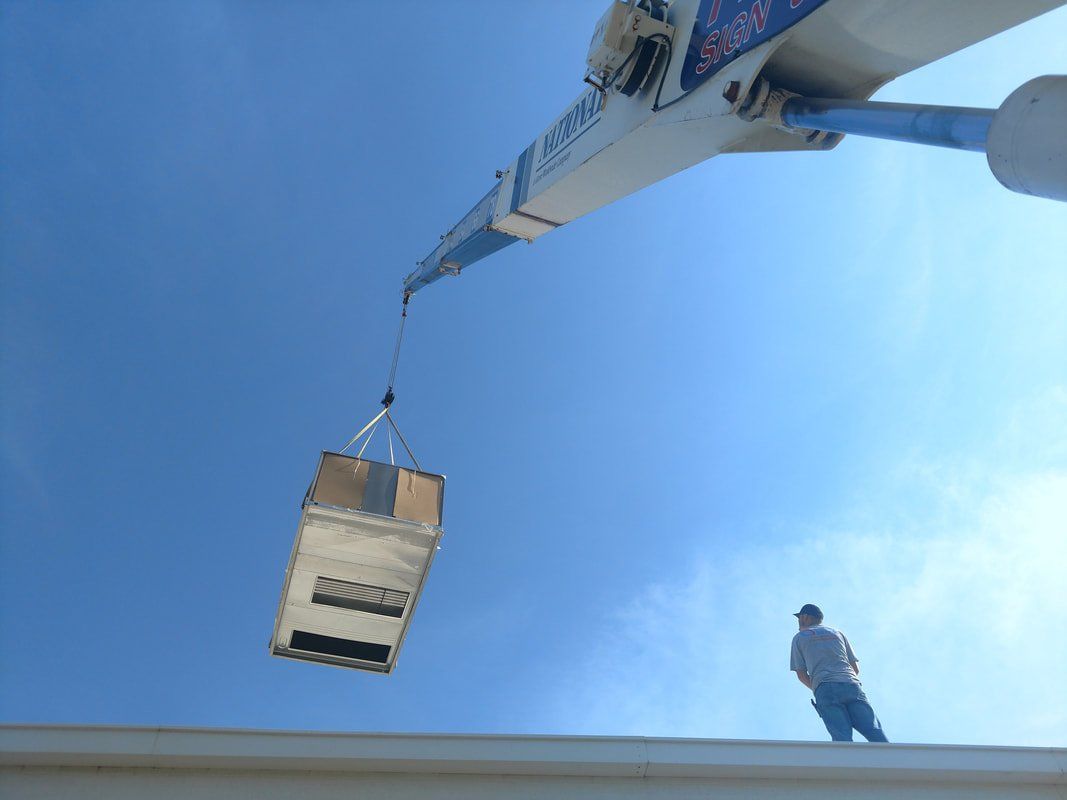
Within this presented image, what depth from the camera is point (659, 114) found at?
499 centimetres

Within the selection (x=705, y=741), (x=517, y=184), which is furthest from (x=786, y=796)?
(x=517, y=184)

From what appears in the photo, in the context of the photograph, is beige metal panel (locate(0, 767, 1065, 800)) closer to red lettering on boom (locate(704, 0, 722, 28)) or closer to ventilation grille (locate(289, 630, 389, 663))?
ventilation grille (locate(289, 630, 389, 663))

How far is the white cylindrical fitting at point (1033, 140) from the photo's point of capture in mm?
2152

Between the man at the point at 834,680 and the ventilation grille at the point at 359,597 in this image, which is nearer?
the ventilation grille at the point at 359,597

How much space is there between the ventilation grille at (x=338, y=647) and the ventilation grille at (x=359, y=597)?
1.37ft

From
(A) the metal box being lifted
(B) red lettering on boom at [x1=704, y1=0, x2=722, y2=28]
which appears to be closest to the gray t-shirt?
(A) the metal box being lifted

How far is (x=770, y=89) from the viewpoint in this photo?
13.3 ft

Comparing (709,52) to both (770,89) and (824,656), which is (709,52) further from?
(824,656)

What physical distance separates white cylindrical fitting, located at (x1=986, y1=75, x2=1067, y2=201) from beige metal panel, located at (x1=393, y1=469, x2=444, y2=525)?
398 centimetres

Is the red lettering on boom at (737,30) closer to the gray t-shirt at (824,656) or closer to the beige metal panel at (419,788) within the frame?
the beige metal panel at (419,788)

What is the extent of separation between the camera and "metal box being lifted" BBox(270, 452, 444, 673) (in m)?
5.28

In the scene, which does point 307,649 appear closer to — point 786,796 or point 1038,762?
point 786,796

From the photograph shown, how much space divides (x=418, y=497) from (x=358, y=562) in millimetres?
617

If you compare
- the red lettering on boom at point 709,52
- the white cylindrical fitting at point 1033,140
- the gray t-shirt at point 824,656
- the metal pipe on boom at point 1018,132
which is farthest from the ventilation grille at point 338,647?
the white cylindrical fitting at point 1033,140
